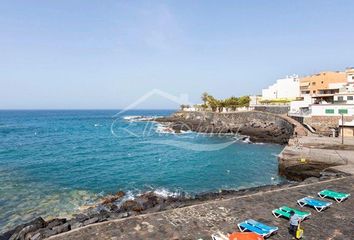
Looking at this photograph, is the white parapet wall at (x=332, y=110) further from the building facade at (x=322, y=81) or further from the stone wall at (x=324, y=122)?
the building facade at (x=322, y=81)

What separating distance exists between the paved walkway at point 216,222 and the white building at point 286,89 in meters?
73.2

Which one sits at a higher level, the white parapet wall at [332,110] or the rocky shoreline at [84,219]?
the white parapet wall at [332,110]

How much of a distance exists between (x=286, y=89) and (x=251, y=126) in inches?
1027

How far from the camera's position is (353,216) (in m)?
13.0

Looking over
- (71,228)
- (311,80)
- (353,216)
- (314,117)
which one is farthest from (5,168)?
(311,80)

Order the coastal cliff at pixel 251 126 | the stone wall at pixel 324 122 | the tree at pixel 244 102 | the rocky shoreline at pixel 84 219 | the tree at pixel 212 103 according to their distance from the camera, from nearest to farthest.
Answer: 1. the rocky shoreline at pixel 84 219
2. the stone wall at pixel 324 122
3. the coastal cliff at pixel 251 126
4. the tree at pixel 244 102
5. the tree at pixel 212 103

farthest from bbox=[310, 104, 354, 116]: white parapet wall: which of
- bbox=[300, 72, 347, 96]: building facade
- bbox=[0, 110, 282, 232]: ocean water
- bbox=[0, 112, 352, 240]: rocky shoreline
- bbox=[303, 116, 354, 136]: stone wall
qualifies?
bbox=[300, 72, 347, 96]: building facade

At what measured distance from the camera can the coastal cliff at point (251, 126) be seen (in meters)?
50.2

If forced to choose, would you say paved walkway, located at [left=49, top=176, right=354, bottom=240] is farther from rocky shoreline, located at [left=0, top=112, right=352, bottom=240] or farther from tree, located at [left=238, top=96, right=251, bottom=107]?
tree, located at [left=238, top=96, right=251, bottom=107]

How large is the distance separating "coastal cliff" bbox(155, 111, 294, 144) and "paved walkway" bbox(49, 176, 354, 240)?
33433 mm

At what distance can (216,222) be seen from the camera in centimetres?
1220

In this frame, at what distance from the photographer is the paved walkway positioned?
36.2 ft

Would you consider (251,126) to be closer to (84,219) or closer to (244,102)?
(244,102)

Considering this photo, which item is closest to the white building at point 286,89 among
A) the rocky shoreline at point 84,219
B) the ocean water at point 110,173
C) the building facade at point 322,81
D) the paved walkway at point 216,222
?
the building facade at point 322,81
